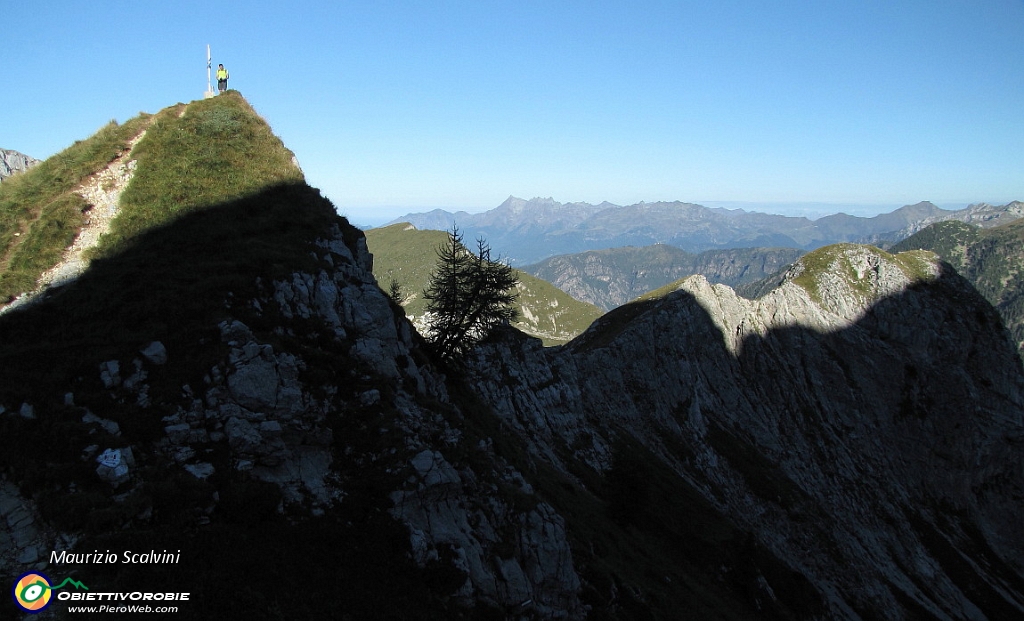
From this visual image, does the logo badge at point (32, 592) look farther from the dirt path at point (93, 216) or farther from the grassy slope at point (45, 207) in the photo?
the grassy slope at point (45, 207)

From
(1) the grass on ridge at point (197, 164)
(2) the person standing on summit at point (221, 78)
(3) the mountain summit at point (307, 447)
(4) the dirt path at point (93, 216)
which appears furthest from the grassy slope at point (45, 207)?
(2) the person standing on summit at point (221, 78)

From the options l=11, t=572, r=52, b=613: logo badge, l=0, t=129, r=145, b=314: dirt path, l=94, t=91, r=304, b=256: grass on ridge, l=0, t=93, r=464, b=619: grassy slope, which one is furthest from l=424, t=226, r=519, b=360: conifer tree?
l=11, t=572, r=52, b=613: logo badge

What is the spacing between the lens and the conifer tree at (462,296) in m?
34.2

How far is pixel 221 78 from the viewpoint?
141 ft

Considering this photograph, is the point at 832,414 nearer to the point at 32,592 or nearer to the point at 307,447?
the point at 307,447

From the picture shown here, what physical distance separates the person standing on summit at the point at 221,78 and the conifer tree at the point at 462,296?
83.7ft

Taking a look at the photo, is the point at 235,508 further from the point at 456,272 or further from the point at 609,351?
the point at 609,351

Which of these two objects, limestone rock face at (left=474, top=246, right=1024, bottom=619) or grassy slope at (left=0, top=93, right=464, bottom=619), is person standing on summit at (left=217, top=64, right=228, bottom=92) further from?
limestone rock face at (left=474, top=246, right=1024, bottom=619)

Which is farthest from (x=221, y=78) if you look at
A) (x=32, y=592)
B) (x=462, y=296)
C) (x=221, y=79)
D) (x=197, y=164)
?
(x=32, y=592)

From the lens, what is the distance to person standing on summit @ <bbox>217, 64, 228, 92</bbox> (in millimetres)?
42906

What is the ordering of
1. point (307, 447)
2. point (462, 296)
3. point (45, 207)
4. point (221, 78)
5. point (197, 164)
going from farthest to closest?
point (221, 78)
point (462, 296)
point (197, 164)
point (45, 207)
point (307, 447)

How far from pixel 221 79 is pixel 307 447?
37.4m

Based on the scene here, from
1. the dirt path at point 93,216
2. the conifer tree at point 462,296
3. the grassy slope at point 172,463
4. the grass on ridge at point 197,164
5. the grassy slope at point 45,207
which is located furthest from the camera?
the conifer tree at point 462,296

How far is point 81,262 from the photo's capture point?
83.3 feet
